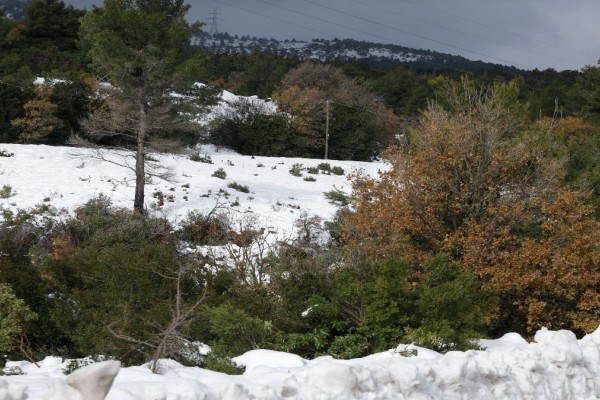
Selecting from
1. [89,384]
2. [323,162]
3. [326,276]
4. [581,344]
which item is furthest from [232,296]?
[323,162]

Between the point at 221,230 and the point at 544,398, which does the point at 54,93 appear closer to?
the point at 221,230

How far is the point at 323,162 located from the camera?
113 ft

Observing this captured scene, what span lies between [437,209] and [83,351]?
9913 mm

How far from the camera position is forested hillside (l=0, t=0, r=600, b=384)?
923cm

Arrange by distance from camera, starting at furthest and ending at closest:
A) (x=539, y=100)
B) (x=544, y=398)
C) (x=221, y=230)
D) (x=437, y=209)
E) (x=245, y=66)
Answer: (x=245, y=66)
(x=539, y=100)
(x=221, y=230)
(x=437, y=209)
(x=544, y=398)

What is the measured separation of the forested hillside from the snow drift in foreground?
792mm

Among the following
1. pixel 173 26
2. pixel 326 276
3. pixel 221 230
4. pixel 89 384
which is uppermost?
pixel 173 26

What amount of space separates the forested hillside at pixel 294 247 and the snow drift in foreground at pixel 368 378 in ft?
2.60

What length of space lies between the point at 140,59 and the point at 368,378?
18118 millimetres

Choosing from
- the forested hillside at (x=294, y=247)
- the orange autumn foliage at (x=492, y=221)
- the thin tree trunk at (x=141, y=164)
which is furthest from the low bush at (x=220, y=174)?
the orange autumn foliage at (x=492, y=221)

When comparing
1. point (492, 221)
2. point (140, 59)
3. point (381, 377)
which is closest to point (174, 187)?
point (140, 59)

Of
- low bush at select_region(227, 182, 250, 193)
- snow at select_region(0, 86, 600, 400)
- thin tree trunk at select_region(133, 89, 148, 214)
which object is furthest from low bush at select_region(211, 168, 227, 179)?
snow at select_region(0, 86, 600, 400)

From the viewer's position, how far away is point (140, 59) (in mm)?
21844

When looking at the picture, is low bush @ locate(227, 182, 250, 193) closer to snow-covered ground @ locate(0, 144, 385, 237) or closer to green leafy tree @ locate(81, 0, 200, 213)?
snow-covered ground @ locate(0, 144, 385, 237)
